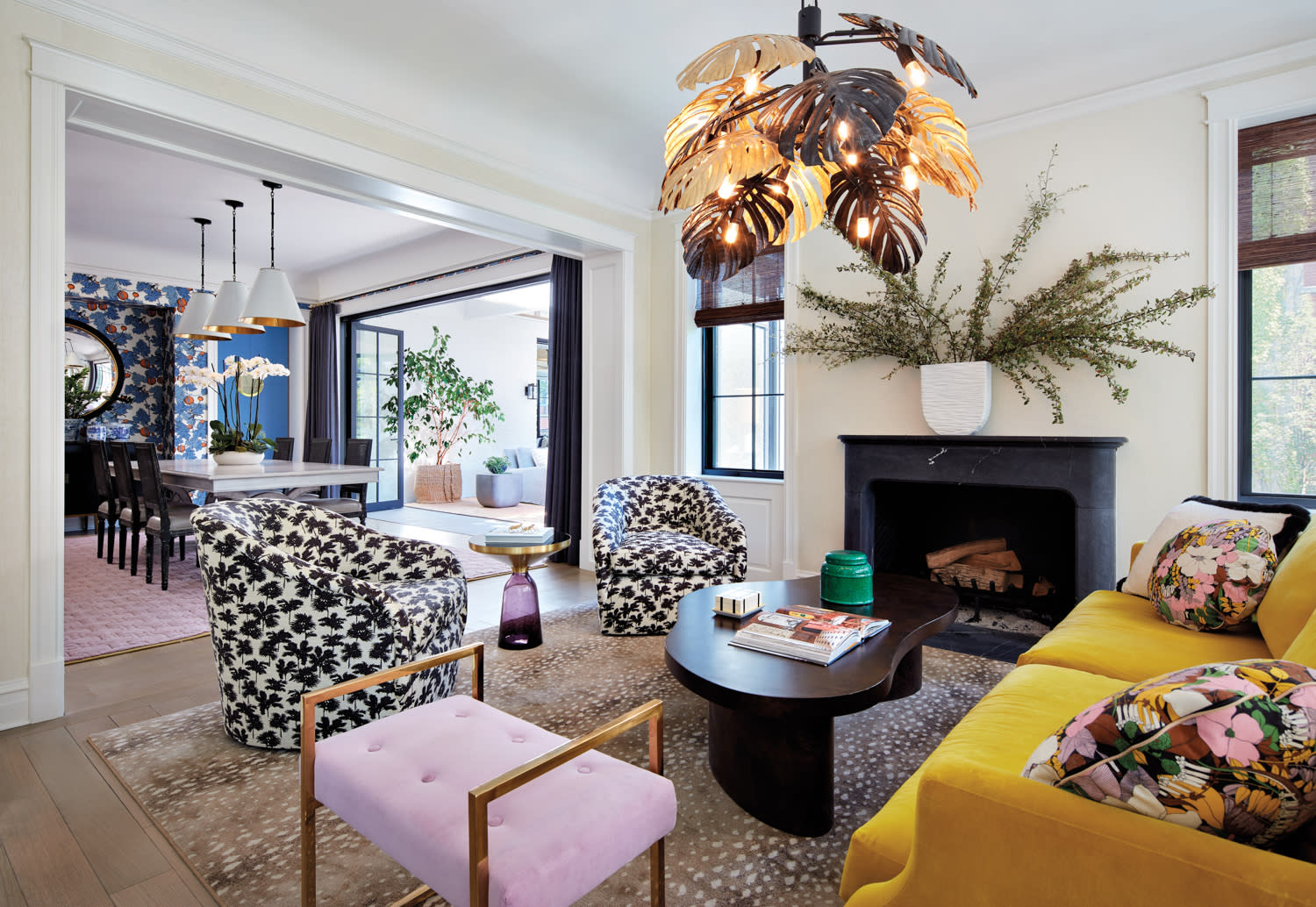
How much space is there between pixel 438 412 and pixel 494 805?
9.19 m

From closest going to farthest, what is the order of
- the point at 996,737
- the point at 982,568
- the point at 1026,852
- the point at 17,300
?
the point at 1026,852, the point at 996,737, the point at 17,300, the point at 982,568

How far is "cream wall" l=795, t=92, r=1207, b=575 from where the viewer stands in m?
3.18

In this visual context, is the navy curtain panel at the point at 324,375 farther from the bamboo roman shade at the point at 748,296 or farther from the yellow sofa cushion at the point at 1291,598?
the yellow sofa cushion at the point at 1291,598

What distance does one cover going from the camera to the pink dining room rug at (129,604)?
342 centimetres

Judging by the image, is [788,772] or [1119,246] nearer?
[788,772]

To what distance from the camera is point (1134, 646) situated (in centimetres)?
202

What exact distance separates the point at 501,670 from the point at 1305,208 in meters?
4.03

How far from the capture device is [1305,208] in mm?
3004

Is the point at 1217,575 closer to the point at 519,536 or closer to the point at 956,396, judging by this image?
the point at 956,396

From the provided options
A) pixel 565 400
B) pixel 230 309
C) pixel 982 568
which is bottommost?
pixel 982 568

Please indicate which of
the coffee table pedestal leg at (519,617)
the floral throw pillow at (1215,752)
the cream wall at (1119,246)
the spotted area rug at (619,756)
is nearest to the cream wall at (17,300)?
the spotted area rug at (619,756)

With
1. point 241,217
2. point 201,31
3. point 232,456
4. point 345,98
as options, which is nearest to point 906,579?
point 345,98

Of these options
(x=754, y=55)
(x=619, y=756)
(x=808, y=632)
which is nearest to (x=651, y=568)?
(x=619, y=756)

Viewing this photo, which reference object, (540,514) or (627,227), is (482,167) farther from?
(540,514)
